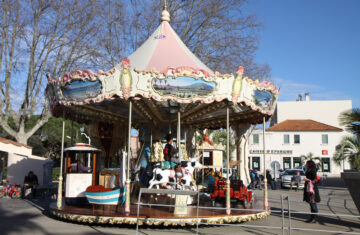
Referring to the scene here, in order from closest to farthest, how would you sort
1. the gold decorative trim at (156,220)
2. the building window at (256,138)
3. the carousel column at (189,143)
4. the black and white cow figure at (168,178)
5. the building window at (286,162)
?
the gold decorative trim at (156,220) → the black and white cow figure at (168,178) → the carousel column at (189,143) → the building window at (286,162) → the building window at (256,138)

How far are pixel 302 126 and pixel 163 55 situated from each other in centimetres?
4114

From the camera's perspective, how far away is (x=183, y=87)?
356 inches

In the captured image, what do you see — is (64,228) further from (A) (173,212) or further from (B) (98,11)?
(B) (98,11)

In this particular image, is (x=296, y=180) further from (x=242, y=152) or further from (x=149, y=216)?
(x=149, y=216)

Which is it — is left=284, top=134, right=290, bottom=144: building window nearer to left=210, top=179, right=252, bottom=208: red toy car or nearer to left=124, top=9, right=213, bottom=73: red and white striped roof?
left=124, top=9, right=213, bottom=73: red and white striped roof

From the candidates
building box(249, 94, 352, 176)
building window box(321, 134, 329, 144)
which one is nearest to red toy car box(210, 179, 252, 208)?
building box(249, 94, 352, 176)

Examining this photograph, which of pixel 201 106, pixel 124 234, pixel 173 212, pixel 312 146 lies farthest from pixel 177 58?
pixel 312 146

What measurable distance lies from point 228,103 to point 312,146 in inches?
1610

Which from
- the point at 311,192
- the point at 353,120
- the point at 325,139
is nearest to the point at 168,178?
the point at 311,192

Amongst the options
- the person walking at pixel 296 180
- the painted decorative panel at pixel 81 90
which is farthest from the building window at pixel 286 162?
the painted decorative panel at pixel 81 90

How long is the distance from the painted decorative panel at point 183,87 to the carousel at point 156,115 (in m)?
0.03

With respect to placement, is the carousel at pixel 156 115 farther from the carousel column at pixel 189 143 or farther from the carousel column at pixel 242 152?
the carousel column at pixel 189 143

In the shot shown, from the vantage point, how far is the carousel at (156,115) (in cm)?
890

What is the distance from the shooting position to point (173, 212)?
9.02m
